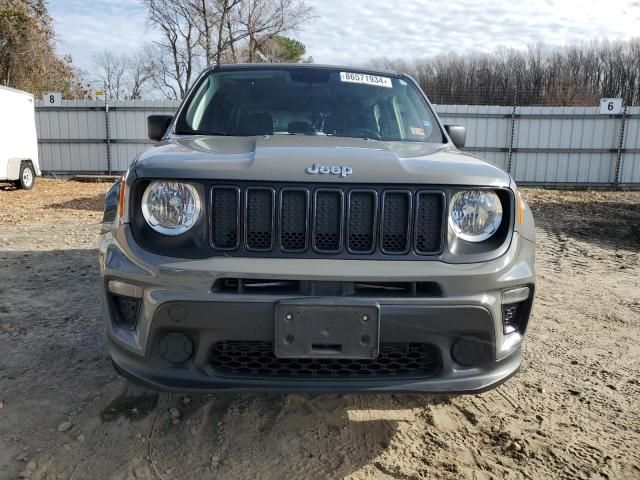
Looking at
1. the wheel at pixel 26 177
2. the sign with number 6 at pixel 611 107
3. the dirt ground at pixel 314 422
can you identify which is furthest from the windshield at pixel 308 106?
the sign with number 6 at pixel 611 107

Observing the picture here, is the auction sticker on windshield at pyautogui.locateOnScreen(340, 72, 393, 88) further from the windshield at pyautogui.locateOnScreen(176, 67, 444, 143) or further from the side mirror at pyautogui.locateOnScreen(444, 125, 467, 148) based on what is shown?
the side mirror at pyautogui.locateOnScreen(444, 125, 467, 148)

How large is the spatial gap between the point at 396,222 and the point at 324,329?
537 millimetres

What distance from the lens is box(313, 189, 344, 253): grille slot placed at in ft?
6.98

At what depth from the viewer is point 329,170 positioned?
6.99 feet

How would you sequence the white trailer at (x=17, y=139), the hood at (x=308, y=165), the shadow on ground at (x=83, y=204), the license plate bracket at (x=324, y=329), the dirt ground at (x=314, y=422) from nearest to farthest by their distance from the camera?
the license plate bracket at (x=324, y=329)
the hood at (x=308, y=165)
the dirt ground at (x=314, y=422)
the shadow on ground at (x=83, y=204)
the white trailer at (x=17, y=139)

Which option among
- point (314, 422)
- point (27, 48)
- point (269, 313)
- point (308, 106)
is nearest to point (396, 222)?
point (269, 313)

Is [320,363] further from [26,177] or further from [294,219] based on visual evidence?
[26,177]

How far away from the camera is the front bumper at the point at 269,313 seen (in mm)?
2027

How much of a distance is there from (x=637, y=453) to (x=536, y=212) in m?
9.13

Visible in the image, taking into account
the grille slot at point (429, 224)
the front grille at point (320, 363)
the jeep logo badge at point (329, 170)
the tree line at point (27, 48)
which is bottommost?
the front grille at point (320, 363)

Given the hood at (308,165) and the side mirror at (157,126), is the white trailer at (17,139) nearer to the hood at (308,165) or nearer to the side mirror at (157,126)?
the side mirror at (157,126)

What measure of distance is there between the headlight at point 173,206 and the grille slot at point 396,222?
77 cm

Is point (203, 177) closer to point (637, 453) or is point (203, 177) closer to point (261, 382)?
point (261, 382)

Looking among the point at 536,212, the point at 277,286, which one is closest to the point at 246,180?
the point at 277,286
